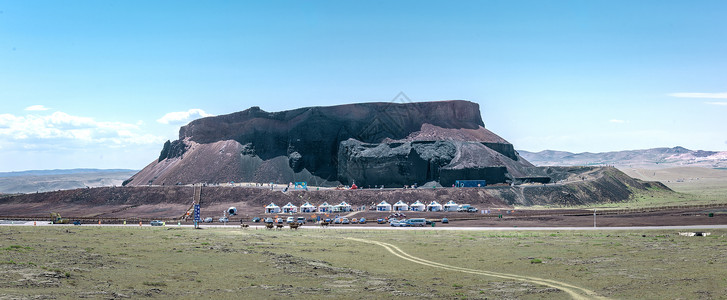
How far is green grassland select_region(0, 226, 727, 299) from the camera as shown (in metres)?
33.2

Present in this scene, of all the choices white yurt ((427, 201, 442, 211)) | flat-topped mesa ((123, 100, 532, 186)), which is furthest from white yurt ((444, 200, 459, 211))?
flat-topped mesa ((123, 100, 532, 186))

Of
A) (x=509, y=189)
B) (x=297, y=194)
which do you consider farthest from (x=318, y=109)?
(x=509, y=189)

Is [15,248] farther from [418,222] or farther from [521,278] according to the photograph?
[418,222]

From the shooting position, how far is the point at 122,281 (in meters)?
35.5

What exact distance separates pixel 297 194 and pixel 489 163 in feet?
148

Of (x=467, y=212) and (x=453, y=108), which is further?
(x=453, y=108)

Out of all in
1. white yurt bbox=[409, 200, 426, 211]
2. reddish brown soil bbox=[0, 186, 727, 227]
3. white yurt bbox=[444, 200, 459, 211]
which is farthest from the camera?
white yurt bbox=[409, 200, 426, 211]

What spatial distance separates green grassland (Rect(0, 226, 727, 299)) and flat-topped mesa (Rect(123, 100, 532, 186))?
3010 inches

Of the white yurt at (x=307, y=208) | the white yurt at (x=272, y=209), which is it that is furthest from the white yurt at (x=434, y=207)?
the white yurt at (x=272, y=209)

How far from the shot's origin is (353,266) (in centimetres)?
4512

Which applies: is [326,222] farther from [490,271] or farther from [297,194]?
[490,271]

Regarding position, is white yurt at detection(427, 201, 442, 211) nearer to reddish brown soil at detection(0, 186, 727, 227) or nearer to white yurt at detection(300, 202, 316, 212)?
reddish brown soil at detection(0, 186, 727, 227)

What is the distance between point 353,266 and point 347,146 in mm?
108205

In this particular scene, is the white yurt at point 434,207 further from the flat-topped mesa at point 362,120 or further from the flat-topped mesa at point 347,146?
the flat-topped mesa at point 362,120
